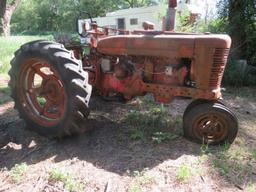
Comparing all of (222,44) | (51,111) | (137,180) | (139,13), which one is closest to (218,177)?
(137,180)

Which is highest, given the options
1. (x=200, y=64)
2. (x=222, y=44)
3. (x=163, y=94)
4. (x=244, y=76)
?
(x=222, y=44)

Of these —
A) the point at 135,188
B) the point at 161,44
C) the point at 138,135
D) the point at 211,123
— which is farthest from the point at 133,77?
the point at 135,188

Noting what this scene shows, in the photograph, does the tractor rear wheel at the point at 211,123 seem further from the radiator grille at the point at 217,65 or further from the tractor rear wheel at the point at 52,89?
the tractor rear wheel at the point at 52,89

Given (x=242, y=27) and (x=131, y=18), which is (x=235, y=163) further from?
(x=131, y=18)

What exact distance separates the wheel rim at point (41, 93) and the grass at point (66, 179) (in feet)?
2.49

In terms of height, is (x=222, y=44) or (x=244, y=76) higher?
(x=222, y=44)

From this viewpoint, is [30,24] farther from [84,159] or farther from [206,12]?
[84,159]

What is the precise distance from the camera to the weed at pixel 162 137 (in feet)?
11.2

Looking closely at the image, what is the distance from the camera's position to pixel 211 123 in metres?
3.30

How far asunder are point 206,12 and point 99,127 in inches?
247

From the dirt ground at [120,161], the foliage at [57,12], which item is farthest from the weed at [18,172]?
the foliage at [57,12]

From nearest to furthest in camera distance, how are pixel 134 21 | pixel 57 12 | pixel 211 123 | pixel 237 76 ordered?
pixel 211 123 < pixel 237 76 < pixel 134 21 < pixel 57 12

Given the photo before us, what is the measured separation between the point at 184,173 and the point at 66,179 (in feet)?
3.57

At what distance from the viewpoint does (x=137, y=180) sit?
8.96 feet
